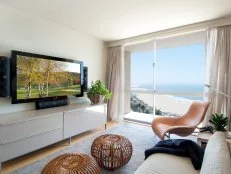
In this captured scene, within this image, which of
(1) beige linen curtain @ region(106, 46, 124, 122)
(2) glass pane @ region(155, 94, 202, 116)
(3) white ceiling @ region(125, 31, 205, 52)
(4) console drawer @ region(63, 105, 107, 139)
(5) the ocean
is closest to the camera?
(4) console drawer @ region(63, 105, 107, 139)

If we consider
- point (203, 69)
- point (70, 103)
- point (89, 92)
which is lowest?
point (70, 103)

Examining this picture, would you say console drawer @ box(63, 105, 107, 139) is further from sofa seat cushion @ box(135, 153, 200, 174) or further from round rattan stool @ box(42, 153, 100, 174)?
sofa seat cushion @ box(135, 153, 200, 174)

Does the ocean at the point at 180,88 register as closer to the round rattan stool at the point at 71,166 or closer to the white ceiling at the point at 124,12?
the white ceiling at the point at 124,12

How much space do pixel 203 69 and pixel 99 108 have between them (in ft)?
7.73

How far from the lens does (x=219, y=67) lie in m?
2.86

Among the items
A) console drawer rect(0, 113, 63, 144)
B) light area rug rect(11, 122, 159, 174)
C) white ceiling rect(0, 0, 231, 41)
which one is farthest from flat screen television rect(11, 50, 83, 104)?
light area rug rect(11, 122, 159, 174)

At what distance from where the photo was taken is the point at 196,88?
334 cm

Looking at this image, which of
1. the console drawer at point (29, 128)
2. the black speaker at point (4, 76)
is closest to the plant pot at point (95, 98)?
the console drawer at point (29, 128)


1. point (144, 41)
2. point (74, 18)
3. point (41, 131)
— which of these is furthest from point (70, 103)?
point (144, 41)

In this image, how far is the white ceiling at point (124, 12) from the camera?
7.72ft

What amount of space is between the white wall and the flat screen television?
0.75 feet

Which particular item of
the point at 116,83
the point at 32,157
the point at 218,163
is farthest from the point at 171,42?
the point at 32,157

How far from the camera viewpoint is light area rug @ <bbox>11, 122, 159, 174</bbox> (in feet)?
6.39

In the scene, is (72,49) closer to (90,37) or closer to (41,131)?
(90,37)
